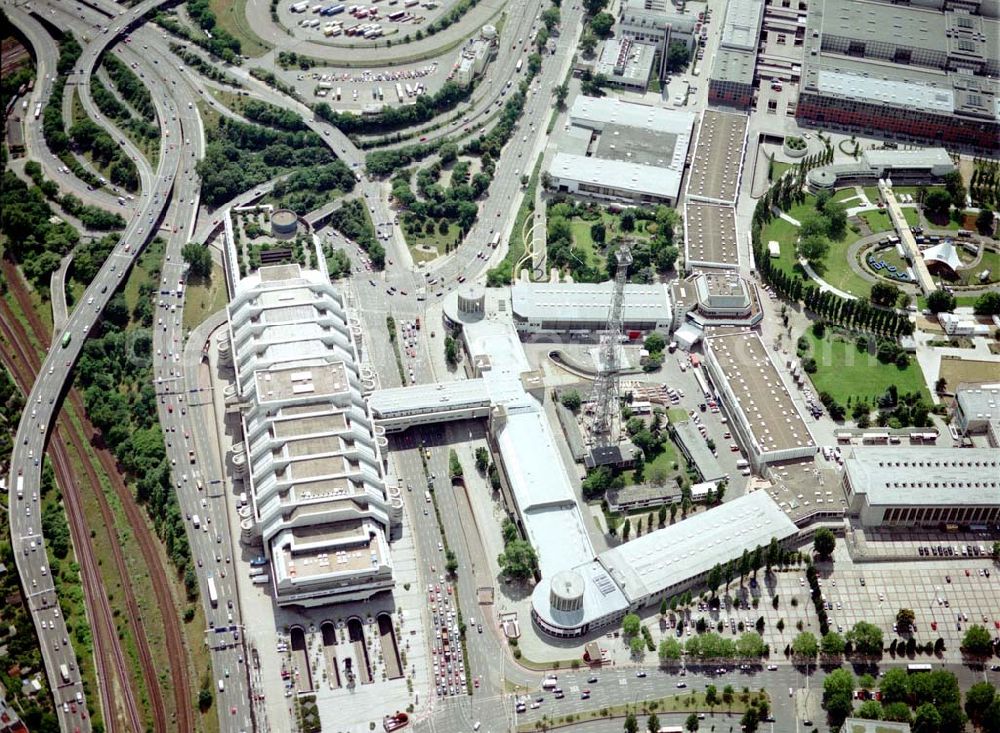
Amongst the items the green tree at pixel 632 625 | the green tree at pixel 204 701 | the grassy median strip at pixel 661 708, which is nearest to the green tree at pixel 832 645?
the grassy median strip at pixel 661 708

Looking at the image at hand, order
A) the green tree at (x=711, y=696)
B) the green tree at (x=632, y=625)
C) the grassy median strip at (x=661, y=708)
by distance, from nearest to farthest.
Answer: the grassy median strip at (x=661, y=708)
the green tree at (x=711, y=696)
the green tree at (x=632, y=625)

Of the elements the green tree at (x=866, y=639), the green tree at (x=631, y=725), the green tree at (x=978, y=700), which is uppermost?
the green tree at (x=866, y=639)

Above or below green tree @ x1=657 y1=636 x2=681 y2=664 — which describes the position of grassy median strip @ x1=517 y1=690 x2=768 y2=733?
below

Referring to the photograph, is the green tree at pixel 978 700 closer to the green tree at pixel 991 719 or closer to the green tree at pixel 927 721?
the green tree at pixel 991 719

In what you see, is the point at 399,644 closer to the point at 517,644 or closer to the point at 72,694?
the point at 517,644

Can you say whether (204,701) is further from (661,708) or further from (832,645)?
(832,645)

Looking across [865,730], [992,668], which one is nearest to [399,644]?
[865,730]

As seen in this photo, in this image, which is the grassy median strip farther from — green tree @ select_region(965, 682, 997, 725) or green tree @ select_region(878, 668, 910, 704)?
green tree @ select_region(965, 682, 997, 725)

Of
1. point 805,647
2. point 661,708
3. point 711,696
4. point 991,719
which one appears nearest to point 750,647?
point 805,647

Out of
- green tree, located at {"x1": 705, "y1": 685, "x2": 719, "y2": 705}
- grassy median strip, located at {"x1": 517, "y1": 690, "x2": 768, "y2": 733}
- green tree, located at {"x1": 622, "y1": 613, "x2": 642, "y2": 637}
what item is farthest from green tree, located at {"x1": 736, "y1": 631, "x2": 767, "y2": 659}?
green tree, located at {"x1": 622, "y1": 613, "x2": 642, "y2": 637}
